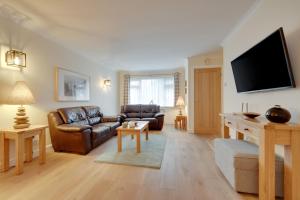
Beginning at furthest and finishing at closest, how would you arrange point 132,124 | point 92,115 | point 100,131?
point 92,115, point 100,131, point 132,124

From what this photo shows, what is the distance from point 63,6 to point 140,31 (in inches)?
53.2

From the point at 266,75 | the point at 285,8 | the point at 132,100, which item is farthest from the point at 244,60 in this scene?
the point at 132,100

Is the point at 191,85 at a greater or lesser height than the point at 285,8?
lesser

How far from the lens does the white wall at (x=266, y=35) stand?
5.36 feet

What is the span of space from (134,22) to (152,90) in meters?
4.31

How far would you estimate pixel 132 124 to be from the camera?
347 cm

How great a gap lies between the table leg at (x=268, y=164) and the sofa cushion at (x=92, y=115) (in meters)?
3.72

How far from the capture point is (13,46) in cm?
268

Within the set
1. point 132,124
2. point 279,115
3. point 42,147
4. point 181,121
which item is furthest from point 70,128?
point 181,121

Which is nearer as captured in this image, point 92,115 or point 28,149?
point 28,149

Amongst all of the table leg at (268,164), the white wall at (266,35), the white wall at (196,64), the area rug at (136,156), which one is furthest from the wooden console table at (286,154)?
the white wall at (196,64)

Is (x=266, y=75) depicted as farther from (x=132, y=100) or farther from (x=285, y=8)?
(x=132, y=100)

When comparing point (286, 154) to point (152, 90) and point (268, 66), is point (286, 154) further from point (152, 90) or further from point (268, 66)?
point (152, 90)

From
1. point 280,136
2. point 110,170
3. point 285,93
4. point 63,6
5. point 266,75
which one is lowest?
point 110,170
